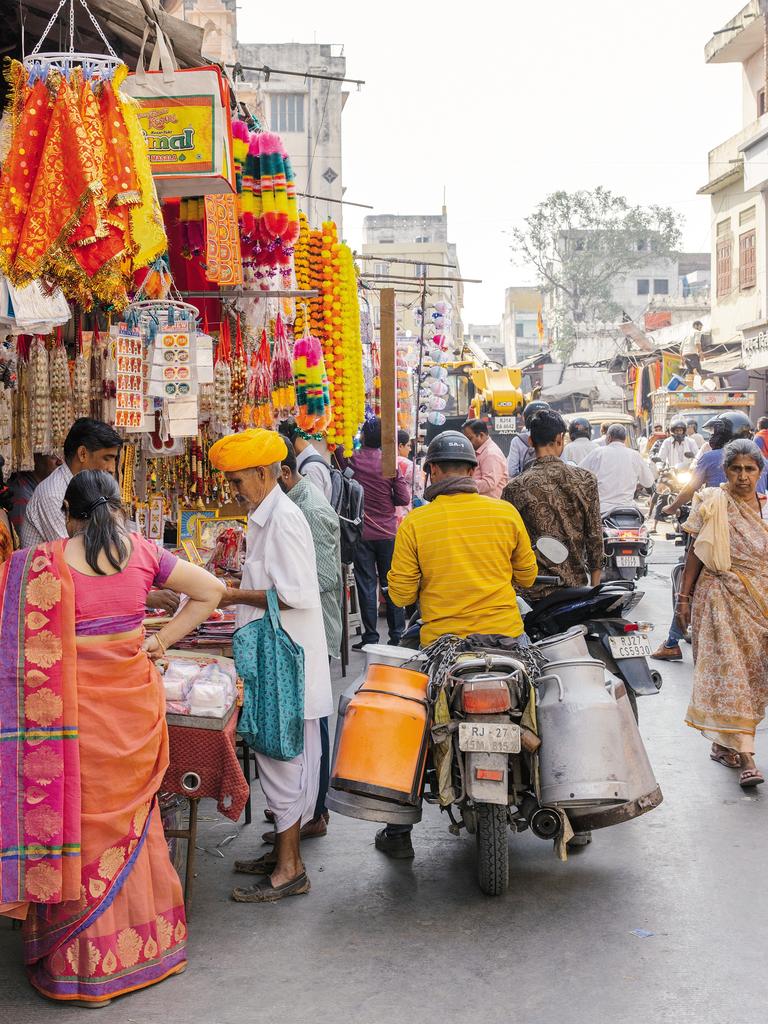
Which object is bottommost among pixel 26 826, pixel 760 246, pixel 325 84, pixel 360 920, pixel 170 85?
pixel 360 920

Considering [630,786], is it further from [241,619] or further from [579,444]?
[579,444]

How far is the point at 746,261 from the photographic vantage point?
32.6 m

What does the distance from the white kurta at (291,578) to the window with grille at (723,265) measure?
3196cm

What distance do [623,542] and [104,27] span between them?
304 inches

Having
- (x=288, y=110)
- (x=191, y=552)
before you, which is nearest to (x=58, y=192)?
(x=191, y=552)

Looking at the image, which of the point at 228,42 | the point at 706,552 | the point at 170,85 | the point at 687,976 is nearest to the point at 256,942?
the point at 687,976

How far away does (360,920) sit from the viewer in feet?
14.3

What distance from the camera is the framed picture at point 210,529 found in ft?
24.1

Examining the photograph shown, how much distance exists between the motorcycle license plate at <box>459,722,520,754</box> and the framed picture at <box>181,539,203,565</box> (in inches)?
107

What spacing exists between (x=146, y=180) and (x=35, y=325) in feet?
2.83

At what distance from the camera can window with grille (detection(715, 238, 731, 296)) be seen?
34.1 meters

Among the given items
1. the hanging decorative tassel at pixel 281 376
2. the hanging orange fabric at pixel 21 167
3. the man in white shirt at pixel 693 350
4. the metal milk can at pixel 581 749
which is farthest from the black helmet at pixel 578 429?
the man in white shirt at pixel 693 350

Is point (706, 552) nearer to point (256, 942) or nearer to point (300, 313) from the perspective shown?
point (256, 942)

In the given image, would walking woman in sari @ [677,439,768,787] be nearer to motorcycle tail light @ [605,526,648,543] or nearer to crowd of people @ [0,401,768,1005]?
crowd of people @ [0,401,768,1005]
